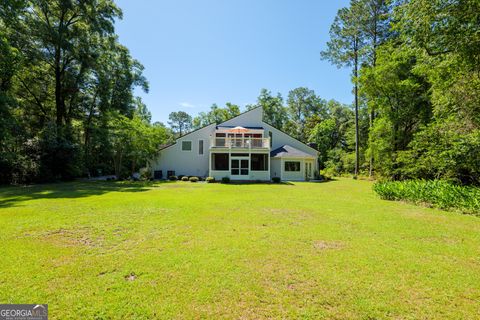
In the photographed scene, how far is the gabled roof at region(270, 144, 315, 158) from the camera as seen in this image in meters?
22.6

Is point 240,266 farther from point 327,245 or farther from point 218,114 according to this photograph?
point 218,114

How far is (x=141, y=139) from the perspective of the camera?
2256 cm

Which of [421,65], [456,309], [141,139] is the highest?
[421,65]

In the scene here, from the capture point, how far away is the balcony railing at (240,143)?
70.7 feet

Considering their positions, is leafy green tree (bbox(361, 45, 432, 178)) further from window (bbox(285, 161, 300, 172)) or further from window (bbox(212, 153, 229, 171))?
window (bbox(212, 153, 229, 171))

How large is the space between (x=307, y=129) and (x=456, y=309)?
4006cm

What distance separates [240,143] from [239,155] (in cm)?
118

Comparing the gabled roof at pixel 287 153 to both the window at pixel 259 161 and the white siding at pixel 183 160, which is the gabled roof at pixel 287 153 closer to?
the window at pixel 259 161

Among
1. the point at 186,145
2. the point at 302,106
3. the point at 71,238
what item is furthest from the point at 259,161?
the point at 302,106

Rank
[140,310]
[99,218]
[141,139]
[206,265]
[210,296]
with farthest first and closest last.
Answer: [141,139] < [99,218] < [206,265] < [210,296] < [140,310]

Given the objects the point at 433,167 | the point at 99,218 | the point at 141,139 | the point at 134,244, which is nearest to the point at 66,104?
the point at 141,139

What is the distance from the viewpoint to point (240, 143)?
2189 cm

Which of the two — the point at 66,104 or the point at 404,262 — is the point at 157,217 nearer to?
the point at 404,262

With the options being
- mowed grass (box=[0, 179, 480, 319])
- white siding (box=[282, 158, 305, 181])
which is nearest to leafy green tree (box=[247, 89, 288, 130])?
white siding (box=[282, 158, 305, 181])
